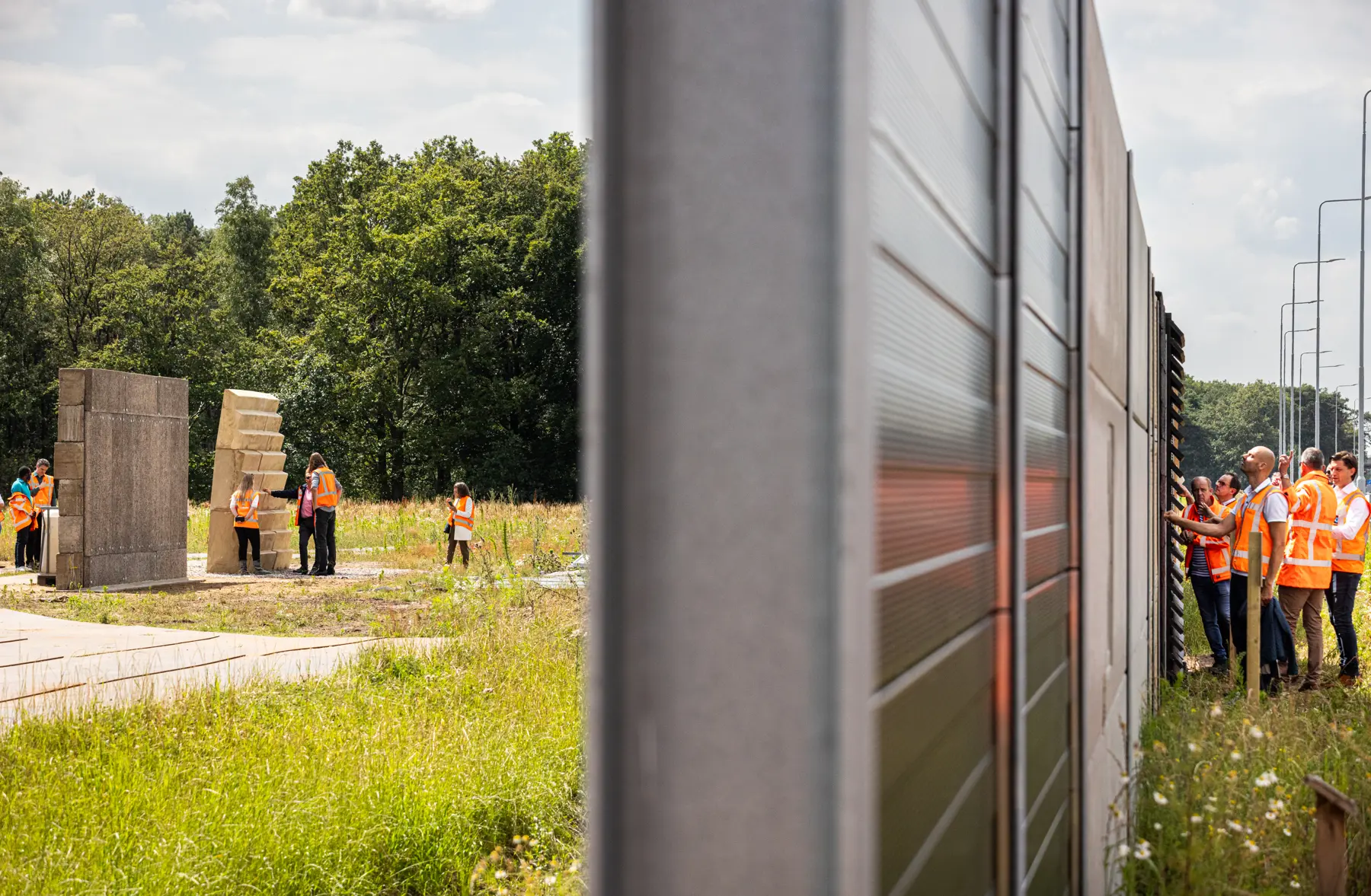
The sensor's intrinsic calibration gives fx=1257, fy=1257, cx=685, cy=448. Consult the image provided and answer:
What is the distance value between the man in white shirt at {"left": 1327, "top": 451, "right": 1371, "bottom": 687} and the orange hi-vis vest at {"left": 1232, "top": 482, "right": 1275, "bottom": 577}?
1.92 ft

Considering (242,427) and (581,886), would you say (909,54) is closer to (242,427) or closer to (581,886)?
(581,886)

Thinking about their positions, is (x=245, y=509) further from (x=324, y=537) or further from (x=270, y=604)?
(x=270, y=604)

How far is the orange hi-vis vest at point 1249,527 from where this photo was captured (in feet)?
32.7

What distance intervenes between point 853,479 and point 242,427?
19.1m

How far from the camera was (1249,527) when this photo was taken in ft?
33.1

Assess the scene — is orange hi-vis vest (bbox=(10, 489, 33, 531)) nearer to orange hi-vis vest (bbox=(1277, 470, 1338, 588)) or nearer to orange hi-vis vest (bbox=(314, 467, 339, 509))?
orange hi-vis vest (bbox=(314, 467, 339, 509))

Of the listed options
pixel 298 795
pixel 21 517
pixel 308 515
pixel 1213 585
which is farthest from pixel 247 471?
pixel 298 795

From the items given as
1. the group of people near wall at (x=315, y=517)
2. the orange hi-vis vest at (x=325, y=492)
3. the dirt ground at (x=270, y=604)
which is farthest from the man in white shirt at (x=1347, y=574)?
the orange hi-vis vest at (x=325, y=492)

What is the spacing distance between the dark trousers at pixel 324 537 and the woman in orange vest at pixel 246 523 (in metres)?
0.96

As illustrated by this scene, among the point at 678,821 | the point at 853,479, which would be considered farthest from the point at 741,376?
the point at 678,821

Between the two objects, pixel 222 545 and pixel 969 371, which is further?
pixel 222 545

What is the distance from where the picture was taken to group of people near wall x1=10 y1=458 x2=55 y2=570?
19.3 metres

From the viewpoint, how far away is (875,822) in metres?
1.55

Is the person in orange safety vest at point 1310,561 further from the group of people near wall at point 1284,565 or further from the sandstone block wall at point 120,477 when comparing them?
the sandstone block wall at point 120,477
